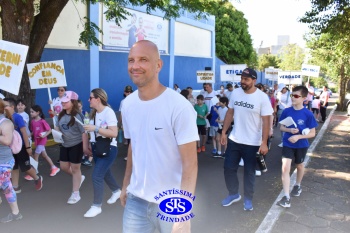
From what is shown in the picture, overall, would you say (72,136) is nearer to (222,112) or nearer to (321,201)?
(321,201)

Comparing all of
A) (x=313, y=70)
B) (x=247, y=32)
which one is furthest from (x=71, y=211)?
(x=247, y=32)

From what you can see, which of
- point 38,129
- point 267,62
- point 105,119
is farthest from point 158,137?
point 267,62

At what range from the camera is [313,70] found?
1589 cm

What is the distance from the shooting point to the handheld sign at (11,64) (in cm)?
511

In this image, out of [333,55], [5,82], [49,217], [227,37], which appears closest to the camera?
[49,217]

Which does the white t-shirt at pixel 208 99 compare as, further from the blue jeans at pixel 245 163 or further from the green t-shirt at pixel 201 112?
the blue jeans at pixel 245 163

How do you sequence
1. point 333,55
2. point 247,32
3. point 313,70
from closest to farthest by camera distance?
1. point 313,70
2. point 333,55
3. point 247,32

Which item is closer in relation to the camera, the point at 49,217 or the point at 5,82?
the point at 49,217

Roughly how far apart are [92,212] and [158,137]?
295 cm

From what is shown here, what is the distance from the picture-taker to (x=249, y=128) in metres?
5.00

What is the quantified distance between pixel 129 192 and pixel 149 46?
1.06 metres

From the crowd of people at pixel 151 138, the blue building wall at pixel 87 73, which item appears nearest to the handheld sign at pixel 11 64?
the crowd of people at pixel 151 138

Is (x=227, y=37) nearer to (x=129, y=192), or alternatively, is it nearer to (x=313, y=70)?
→ (x=313, y=70)

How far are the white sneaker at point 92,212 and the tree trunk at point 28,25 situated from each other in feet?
16.4
